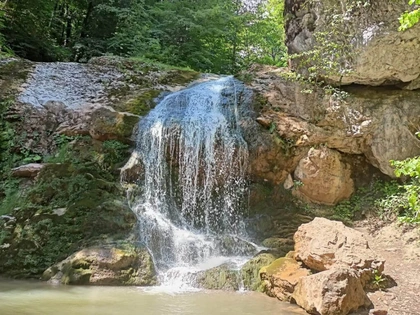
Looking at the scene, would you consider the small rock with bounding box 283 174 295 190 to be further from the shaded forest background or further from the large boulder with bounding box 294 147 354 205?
the shaded forest background

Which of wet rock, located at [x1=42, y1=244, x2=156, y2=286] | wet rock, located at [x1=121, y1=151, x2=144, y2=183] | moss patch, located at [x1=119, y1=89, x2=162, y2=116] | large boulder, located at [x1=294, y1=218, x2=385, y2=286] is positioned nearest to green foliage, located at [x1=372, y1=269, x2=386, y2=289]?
large boulder, located at [x1=294, y1=218, x2=385, y2=286]

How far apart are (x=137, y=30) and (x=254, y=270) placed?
34.9 ft

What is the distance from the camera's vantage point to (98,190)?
25.4ft

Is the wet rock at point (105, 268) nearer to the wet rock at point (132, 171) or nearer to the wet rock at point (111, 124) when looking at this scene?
the wet rock at point (132, 171)

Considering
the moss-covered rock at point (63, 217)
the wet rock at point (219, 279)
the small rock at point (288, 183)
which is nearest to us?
the wet rock at point (219, 279)

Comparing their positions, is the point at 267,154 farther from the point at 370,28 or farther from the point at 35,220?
the point at 35,220

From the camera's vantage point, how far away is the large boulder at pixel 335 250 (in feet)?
17.9

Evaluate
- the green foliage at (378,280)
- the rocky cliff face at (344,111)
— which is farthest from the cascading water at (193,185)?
the green foliage at (378,280)

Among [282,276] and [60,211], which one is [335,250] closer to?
[282,276]

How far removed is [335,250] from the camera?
564 centimetres

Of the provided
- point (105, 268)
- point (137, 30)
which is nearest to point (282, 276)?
point (105, 268)

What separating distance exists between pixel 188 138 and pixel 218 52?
26.8ft

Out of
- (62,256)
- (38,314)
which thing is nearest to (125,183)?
(62,256)

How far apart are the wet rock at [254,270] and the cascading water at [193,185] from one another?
593 millimetres
